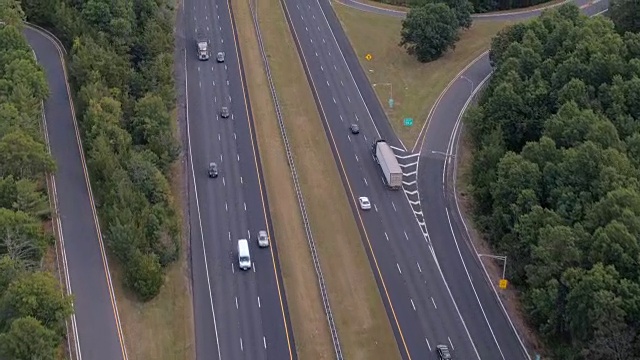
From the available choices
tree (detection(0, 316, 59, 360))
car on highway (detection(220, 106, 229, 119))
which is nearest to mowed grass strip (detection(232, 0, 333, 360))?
car on highway (detection(220, 106, 229, 119))

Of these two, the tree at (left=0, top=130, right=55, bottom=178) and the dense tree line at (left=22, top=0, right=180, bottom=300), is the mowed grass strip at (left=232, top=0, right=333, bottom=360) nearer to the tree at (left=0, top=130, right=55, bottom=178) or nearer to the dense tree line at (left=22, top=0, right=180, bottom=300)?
the dense tree line at (left=22, top=0, right=180, bottom=300)

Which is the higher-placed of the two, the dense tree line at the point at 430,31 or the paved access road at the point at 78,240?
the dense tree line at the point at 430,31

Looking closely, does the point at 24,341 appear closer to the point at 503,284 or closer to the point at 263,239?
the point at 263,239

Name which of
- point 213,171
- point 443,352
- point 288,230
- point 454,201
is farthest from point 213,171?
point 443,352

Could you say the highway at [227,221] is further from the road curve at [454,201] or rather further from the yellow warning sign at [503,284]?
the yellow warning sign at [503,284]

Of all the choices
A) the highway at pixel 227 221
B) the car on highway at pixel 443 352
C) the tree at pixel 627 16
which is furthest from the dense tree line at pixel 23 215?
the tree at pixel 627 16

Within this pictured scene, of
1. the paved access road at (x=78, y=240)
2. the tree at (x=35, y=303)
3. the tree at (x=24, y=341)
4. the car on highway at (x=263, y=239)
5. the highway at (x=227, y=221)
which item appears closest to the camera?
the tree at (x=24, y=341)

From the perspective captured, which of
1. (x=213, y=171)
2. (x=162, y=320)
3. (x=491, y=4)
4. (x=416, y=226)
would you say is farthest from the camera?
(x=491, y=4)

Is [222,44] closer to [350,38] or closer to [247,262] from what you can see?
[350,38]
